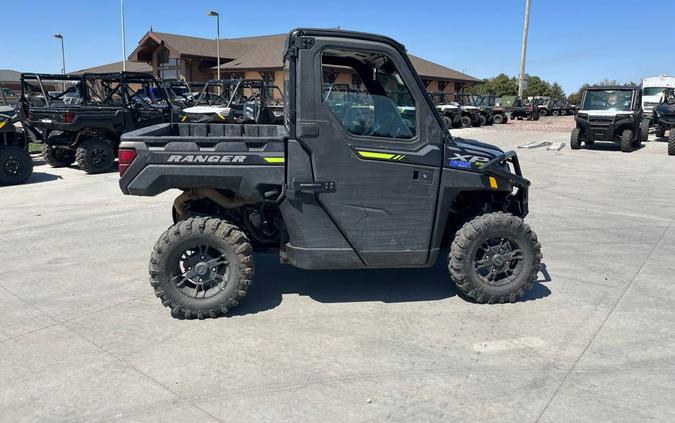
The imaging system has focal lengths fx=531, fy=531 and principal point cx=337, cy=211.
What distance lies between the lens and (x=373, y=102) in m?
4.08

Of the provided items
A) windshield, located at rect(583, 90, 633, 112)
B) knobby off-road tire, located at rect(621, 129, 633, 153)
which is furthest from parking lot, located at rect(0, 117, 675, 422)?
windshield, located at rect(583, 90, 633, 112)

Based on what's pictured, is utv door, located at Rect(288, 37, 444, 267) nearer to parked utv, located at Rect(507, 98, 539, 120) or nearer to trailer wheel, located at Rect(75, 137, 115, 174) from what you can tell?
trailer wheel, located at Rect(75, 137, 115, 174)

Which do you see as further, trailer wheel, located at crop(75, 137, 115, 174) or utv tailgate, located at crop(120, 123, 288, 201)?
trailer wheel, located at crop(75, 137, 115, 174)

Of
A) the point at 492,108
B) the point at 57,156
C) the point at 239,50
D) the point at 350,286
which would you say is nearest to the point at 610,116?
the point at 350,286

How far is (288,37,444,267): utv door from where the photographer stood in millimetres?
3914

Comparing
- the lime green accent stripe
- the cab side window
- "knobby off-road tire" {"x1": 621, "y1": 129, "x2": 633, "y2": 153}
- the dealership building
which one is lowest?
"knobby off-road tire" {"x1": 621, "y1": 129, "x2": 633, "y2": 153}

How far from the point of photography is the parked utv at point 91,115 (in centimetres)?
1183

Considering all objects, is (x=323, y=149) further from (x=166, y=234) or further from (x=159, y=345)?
(x=159, y=345)

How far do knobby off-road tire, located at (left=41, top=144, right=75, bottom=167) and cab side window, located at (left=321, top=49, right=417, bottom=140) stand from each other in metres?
10.9

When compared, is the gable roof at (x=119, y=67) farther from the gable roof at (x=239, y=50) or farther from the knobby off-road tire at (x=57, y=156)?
the knobby off-road tire at (x=57, y=156)

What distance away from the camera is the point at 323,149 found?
394cm

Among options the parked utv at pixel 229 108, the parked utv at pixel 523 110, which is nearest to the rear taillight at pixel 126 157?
the parked utv at pixel 229 108

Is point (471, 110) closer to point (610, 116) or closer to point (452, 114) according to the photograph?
point (452, 114)

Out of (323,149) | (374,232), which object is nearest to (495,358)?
(374,232)
